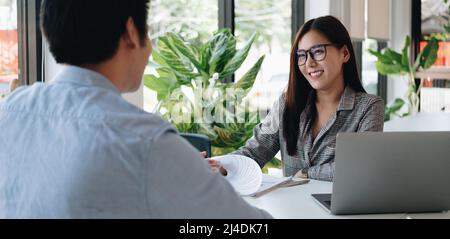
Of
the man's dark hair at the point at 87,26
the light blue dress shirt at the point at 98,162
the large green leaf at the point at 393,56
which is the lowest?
the light blue dress shirt at the point at 98,162

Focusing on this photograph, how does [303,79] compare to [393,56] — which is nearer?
[303,79]

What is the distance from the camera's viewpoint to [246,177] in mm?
2197

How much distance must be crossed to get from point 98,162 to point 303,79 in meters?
1.97

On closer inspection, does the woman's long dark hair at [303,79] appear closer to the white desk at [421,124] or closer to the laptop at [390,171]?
the laptop at [390,171]

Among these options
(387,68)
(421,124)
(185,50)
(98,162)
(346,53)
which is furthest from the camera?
(387,68)

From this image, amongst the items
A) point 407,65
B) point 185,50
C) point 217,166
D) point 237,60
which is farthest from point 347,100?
point 407,65

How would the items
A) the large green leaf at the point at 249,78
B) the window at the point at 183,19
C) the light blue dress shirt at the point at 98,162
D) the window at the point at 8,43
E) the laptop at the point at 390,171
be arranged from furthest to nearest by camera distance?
the window at the point at 183,19 → the large green leaf at the point at 249,78 → the window at the point at 8,43 → the laptop at the point at 390,171 → the light blue dress shirt at the point at 98,162

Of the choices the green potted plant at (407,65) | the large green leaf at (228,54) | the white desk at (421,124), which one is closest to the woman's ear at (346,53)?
the large green leaf at (228,54)

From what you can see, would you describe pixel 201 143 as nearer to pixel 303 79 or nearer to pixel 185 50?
pixel 303 79

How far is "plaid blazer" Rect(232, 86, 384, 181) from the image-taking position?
2.61m

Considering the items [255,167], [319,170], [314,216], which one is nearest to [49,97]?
[314,216]

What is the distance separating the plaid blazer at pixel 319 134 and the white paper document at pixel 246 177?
1.08 ft

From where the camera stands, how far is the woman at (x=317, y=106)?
266cm

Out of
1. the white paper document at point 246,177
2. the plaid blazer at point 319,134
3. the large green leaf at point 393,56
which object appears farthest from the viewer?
the large green leaf at point 393,56
